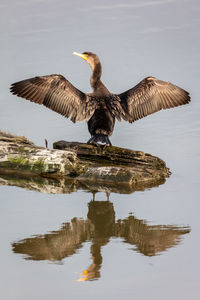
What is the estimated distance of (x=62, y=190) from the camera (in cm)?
988

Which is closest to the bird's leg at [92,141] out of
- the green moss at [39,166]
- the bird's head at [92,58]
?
the green moss at [39,166]

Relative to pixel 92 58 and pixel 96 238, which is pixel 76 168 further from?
pixel 96 238

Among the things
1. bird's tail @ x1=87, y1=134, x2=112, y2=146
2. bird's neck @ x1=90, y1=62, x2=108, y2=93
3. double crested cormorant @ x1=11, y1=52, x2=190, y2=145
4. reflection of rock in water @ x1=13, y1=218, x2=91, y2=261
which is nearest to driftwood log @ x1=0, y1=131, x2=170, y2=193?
bird's tail @ x1=87, y1=134, x2=112, y2=146

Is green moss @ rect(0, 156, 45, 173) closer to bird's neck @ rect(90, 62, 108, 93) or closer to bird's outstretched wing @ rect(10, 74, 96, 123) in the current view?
bird's outstretched wing @ rect(10, 74, 96, 123)

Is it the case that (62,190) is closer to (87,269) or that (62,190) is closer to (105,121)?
(105,121)

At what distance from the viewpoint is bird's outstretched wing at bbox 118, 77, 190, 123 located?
11773 mm

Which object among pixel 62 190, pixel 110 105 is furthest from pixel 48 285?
pixel 110 105

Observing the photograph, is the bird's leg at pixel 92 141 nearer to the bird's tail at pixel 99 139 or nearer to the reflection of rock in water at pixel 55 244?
the bird's tail at pixel 99 139

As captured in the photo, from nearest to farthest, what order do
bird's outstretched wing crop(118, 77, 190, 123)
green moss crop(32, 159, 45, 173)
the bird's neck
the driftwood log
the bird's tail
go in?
the driftwood log, green moss crop(32, 159, 45, 173), the bird's tail, bird's outstretched wing crop(118, 77, 190, 123), the bird's neck

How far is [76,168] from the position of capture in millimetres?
10961

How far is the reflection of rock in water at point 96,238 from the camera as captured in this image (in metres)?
6.64

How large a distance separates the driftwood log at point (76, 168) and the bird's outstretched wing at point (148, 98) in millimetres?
936

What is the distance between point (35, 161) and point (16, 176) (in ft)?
1.52

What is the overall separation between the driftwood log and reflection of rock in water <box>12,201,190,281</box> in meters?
1.83
